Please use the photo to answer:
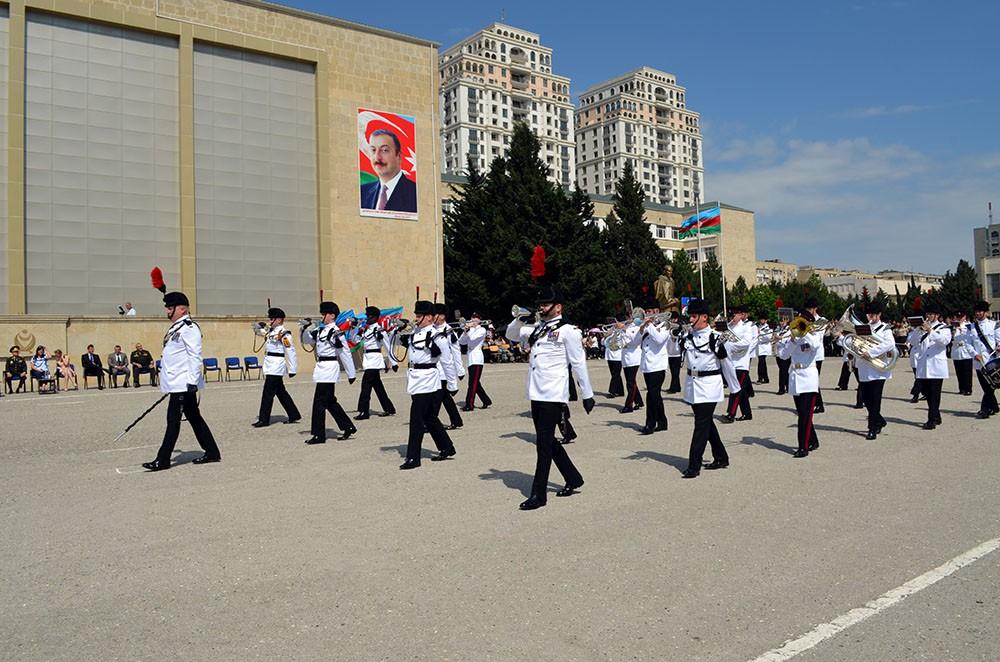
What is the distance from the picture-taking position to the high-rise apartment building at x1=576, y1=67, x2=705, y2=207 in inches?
5822

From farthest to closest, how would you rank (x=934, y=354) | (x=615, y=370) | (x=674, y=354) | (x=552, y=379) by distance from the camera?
(x=615, y=370), (x=674, y=354), (x=934, y=354), (x=552, y=379)

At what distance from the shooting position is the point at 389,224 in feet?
124

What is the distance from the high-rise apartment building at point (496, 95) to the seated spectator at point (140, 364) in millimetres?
101048

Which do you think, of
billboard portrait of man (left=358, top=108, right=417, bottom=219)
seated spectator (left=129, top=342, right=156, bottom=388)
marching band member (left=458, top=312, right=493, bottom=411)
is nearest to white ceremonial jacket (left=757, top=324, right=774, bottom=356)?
marching band member (left=458, top=312, right=493, bottom=411)

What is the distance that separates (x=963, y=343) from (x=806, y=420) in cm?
838

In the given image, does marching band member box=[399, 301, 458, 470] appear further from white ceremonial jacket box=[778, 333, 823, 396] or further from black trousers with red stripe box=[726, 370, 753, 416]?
black trousers with red stripe box=[726, 370, 753, 416]

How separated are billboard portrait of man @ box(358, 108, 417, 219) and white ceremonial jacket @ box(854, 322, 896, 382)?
1119 inches

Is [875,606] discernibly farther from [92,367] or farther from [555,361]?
[92,367]

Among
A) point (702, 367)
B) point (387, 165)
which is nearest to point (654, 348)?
point (702, 367)

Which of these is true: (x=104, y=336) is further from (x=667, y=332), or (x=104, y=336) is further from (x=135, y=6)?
(x=667, y=332)

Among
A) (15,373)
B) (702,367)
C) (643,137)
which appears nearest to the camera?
(702,367)

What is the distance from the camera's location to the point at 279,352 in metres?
13.5

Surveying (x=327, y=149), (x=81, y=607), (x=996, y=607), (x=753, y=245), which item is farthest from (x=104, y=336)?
(x=753, y=245)

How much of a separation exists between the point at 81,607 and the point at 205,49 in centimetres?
3306
